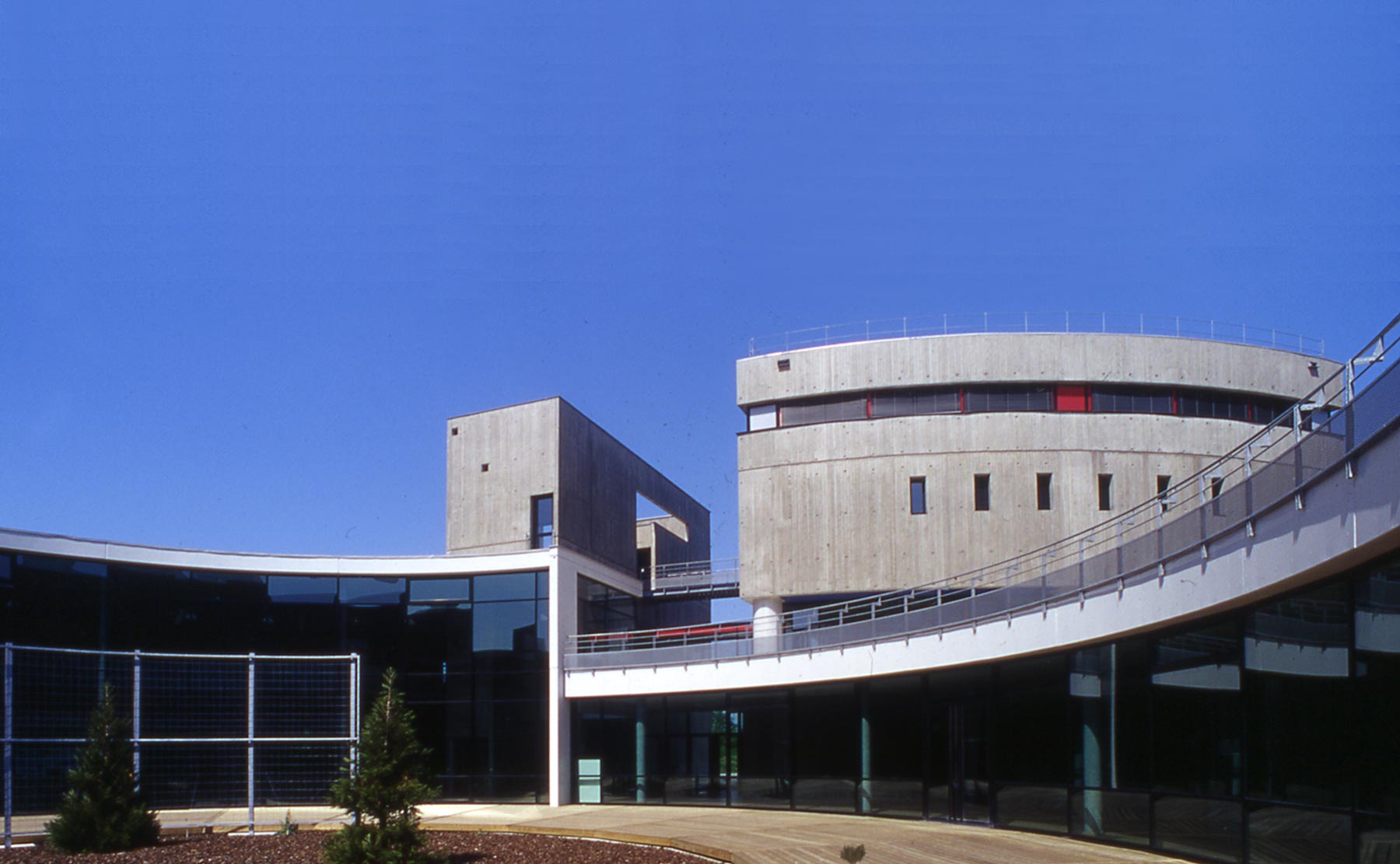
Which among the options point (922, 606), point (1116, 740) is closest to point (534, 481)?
point (922, 606)

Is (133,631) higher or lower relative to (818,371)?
lower

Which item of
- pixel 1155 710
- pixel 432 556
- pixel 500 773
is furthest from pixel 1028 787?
pixel 432 556

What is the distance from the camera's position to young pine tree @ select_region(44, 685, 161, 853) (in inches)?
675

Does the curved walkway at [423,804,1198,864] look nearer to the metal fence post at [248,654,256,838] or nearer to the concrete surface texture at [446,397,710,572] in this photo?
the metal fence post at [248,654,256,838]

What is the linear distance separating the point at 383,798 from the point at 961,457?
21.0 m

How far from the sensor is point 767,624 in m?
28.1

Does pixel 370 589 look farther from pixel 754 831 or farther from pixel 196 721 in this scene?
pixel 754 831

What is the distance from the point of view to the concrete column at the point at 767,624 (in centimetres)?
2622

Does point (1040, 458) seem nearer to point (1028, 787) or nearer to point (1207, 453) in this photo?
point (1207, 453)

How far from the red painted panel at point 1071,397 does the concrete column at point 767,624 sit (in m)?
8.99

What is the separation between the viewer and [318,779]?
90.5 ft

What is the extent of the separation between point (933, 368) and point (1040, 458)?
3604mm

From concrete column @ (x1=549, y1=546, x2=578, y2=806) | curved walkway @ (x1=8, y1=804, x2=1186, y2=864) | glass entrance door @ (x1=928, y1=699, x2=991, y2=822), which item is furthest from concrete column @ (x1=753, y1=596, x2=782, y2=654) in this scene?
concrete column @ (x1=549, y1=546, x2=578, y2=806)

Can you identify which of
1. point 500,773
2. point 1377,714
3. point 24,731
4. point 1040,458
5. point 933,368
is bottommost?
point 500,773
